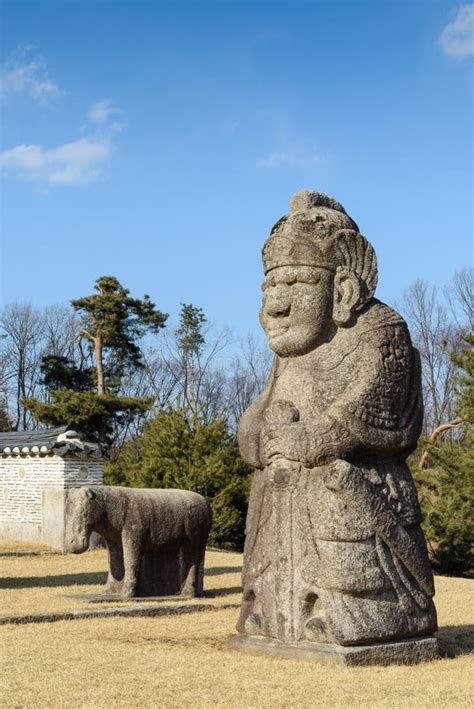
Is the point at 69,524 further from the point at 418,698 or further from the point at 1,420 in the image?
the point at 1,420

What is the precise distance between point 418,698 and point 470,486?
12.4 meters

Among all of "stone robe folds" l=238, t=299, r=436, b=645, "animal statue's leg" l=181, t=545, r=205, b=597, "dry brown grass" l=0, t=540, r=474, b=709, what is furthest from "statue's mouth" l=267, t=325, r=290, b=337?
"animal statue's leg" l=181, t=545, r=205, b=597

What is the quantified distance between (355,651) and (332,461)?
1371 mm

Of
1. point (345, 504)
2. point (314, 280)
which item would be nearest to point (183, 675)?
point (345, 504)

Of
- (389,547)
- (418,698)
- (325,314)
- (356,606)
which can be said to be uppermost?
(325,314)

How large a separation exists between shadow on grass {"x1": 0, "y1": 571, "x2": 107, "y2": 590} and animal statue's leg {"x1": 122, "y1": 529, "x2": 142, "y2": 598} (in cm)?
230

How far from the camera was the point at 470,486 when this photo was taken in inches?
695

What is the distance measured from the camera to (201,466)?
70.1ft

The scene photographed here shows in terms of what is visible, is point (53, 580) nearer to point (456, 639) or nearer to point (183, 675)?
point (456, 639)

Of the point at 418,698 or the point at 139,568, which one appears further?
the point at 139,568

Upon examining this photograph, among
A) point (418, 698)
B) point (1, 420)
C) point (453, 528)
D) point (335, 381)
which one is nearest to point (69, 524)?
point (335, 381)

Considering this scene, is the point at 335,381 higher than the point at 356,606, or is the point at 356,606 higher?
the point at 335,381

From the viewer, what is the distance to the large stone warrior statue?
6824mm

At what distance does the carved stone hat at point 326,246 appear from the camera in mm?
7473
